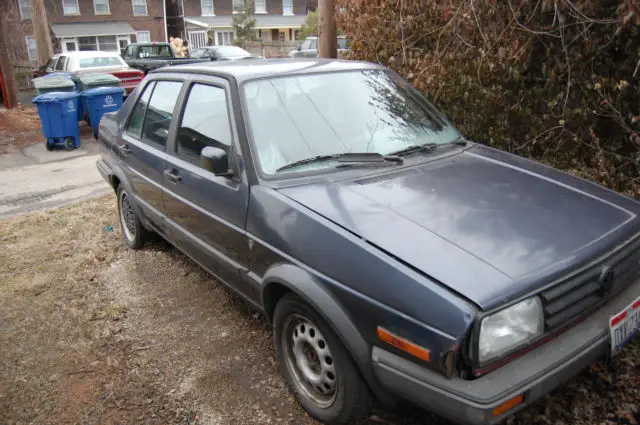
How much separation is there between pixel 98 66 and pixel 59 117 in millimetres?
5836

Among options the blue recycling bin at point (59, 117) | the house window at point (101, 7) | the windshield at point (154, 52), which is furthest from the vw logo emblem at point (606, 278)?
the house window at point (101, 7)

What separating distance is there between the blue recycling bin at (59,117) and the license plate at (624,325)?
10603 millimetres

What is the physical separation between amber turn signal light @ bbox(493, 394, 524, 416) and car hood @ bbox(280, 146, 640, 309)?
37 centimetres

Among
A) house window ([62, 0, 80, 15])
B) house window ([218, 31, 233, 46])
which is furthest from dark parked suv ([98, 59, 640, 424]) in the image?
house window ([218, 31, 233, 46])

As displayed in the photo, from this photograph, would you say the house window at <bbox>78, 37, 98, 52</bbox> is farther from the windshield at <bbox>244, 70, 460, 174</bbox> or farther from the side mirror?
the side mirror

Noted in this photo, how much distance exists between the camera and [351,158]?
2.91 metres

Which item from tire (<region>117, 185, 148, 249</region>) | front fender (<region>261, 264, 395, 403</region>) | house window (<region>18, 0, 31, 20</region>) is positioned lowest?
tire (<region>117, 185, 148, 249</region>)

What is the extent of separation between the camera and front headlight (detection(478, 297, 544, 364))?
6.16 feet

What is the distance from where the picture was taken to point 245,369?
3066 mm

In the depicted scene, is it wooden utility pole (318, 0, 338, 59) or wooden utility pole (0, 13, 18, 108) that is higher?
wooden utility pole (318, 0, 338, 59)

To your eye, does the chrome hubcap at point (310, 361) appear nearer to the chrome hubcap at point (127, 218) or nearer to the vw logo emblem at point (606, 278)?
the vw logo emblem at point (606, 278)

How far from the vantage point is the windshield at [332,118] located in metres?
2.88

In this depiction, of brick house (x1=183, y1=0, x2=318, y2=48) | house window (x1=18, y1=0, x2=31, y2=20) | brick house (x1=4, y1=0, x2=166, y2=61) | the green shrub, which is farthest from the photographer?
brick house (x1=183, y1=0, x2=318, y2=48)

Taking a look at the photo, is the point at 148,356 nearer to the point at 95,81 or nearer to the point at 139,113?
the point at 139,113
